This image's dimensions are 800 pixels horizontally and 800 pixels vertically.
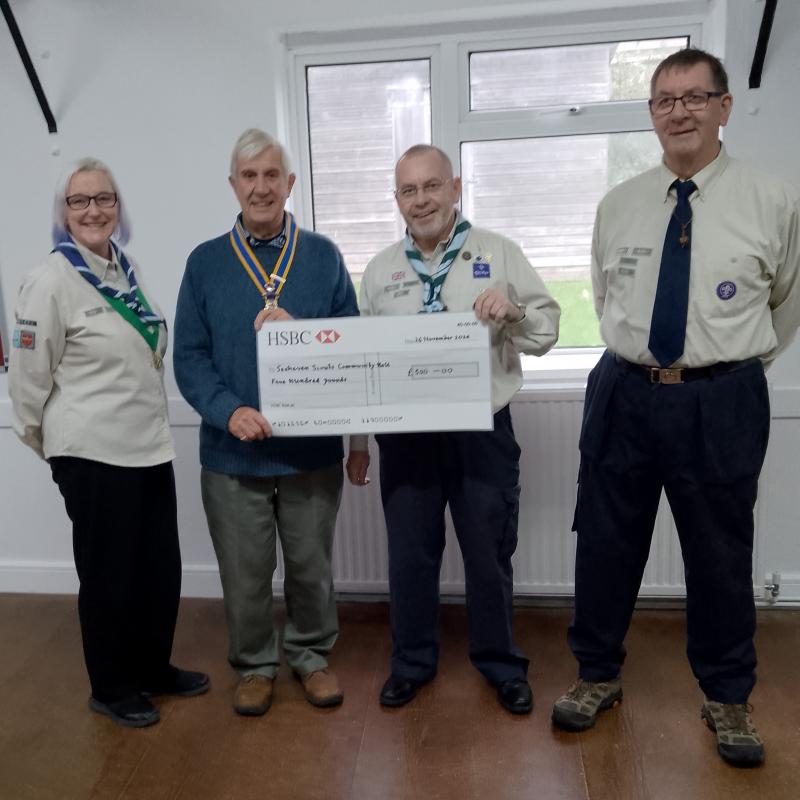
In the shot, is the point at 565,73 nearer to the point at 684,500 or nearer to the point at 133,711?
the point at 684,500

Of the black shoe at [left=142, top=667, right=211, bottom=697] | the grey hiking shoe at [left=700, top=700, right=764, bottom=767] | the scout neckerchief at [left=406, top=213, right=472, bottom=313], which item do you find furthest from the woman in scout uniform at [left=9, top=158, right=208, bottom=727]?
the grey hiking shoe at [left=700, top=700, right=764, bottom=767]

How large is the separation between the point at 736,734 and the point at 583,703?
0.39m

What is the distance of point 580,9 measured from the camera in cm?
268

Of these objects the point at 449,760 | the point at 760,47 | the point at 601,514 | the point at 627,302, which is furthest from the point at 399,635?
the point at 760,47

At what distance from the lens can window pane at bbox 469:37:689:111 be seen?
2.79 meters

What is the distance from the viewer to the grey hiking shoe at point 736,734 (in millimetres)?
2016

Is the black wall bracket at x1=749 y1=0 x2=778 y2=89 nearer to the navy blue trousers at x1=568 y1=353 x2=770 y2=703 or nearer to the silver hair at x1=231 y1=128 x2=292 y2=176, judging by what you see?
the navy blue trousers at x1=568 y1=353 x2=770 y2=703

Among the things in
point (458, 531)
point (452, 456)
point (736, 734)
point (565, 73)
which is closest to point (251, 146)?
point (452, 456)

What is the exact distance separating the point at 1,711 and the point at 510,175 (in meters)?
2.44

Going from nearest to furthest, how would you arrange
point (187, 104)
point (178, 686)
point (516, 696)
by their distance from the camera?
point (516, 696)
point (178, 686)
point (187, 104)

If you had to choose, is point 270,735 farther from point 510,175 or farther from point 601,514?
point 510,175

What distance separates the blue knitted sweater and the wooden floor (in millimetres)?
741

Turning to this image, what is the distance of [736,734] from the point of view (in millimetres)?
2057

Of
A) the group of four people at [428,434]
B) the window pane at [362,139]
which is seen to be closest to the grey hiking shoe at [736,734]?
the group of four people at [428,434]
